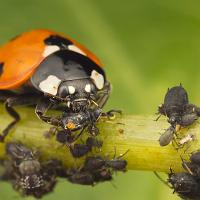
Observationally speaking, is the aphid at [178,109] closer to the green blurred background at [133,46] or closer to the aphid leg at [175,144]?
the aphid leg at [175,144]

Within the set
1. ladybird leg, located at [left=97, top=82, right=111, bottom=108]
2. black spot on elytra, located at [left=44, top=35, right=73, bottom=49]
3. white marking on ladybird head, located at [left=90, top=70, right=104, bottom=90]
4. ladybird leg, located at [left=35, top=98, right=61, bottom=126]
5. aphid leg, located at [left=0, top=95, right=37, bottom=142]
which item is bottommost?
aphid leg, located at [left=0, top=95, right=37, bottom=142]

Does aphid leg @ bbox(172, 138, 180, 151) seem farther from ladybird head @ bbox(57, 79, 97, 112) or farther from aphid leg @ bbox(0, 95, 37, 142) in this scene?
aphid leg @ bbox(0, 95, 37, 142)

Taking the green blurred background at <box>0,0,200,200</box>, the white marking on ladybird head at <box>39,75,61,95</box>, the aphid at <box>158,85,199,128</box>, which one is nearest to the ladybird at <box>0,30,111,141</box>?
the white marking on ladybird head at <box>39,75,61,95</box>

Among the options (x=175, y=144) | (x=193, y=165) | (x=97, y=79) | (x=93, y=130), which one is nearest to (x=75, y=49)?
(x=97, y=79)

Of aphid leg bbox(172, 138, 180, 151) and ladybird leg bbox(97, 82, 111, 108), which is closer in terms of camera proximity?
aphid leg bbox(172, 138, 180, 151)

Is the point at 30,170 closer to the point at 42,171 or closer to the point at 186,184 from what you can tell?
the point at 42,171
